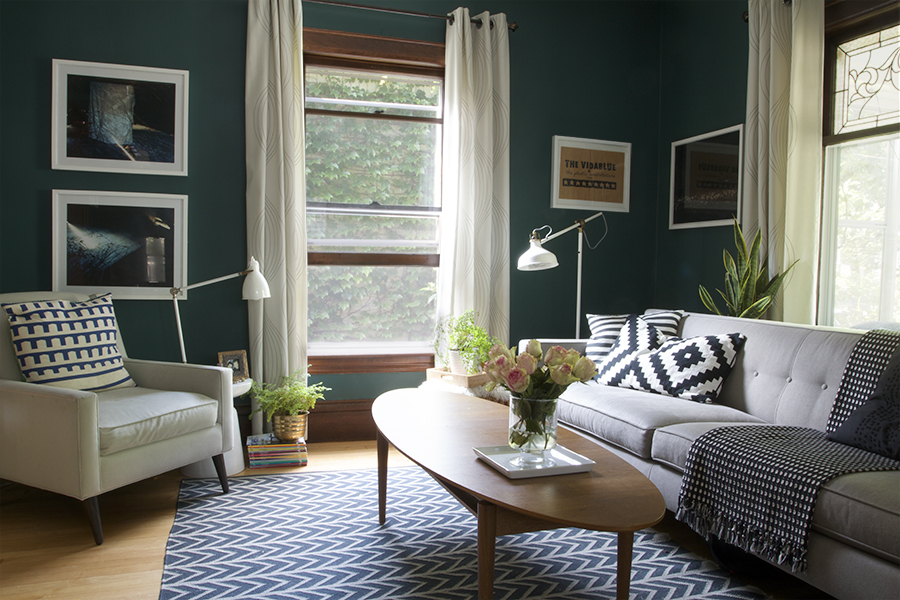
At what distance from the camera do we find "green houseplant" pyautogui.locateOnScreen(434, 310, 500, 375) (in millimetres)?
3436

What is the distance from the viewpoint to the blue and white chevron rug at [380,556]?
76.0 inches

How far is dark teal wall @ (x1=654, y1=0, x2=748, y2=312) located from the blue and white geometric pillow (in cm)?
331

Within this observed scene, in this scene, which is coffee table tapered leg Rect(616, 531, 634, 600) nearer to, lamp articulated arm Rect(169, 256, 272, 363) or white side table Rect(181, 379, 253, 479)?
white side table Rect(181, 379, 253, 479)

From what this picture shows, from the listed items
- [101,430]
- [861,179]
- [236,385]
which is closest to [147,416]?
[101,430]

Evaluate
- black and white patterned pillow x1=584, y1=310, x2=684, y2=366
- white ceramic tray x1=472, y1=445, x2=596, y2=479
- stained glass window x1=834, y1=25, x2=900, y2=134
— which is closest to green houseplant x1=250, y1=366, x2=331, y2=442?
black and white patterned pillow x1=584, y1=310, x2=684, y2=366

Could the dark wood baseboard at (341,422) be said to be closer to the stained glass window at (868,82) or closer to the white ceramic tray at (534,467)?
the white ceramic tray at (534,467)

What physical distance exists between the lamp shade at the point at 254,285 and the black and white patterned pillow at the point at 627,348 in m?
1.75

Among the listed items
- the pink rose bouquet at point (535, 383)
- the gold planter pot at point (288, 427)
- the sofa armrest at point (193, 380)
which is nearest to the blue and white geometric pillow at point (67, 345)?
the sofa armrest at point (193, 380)

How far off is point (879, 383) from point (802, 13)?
201cm

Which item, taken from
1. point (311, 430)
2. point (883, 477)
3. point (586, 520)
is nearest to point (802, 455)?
point (883, 477)

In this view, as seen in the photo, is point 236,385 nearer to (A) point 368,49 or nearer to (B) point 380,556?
(B) point 380,556

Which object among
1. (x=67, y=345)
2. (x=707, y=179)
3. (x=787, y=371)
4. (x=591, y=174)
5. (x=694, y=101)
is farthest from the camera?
(x=591, y=174)

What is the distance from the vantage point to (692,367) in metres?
2.74

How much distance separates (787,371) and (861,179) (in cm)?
126
